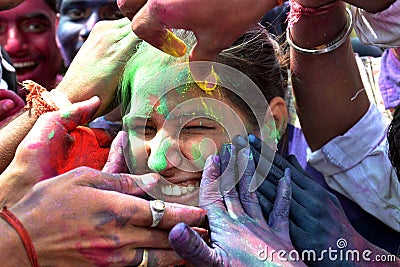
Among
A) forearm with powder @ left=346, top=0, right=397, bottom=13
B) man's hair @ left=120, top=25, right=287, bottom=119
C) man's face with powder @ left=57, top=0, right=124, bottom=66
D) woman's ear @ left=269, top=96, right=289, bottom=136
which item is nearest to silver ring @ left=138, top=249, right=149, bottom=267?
man's hair @ left=120, top=25, right=287, bottom=119

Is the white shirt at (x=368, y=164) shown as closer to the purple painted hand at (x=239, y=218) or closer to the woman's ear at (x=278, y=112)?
the woman's ear at (x=278, y=112)

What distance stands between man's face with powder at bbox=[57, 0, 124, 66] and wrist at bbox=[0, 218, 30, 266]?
7.16 ft

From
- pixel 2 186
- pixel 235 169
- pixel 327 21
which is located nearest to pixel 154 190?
pixel 235 169

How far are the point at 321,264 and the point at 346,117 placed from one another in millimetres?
687

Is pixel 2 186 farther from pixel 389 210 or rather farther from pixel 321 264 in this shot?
pixel 389 210

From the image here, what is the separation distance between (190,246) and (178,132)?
50 cm

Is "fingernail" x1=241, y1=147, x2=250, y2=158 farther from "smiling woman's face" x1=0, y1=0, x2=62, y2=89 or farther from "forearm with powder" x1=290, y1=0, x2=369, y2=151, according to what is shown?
"smiling woman's face" x1=0, y1=0, x2=62, y2=89

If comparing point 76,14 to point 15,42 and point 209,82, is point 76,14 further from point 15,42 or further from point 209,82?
point 209,82

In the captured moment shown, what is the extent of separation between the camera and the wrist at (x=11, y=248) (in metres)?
1.40

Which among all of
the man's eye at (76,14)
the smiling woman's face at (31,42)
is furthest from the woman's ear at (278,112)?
the smiling woman's face at (31,42)

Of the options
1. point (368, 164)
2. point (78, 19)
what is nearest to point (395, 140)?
point (368, 164)

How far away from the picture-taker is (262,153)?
1688 mm

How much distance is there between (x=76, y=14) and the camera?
3654 mm

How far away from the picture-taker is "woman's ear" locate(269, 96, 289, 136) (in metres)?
2.01
